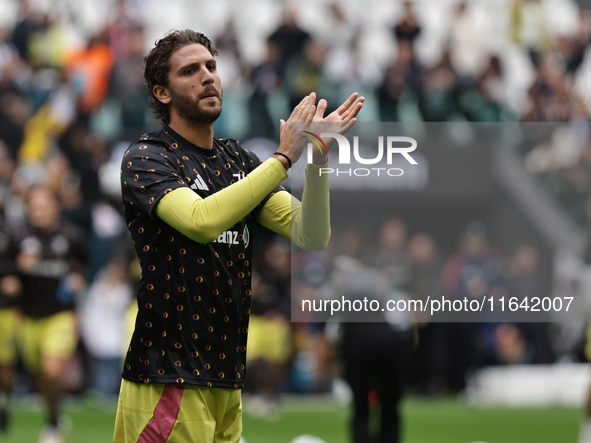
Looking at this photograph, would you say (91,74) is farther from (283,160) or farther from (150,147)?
(283,160)

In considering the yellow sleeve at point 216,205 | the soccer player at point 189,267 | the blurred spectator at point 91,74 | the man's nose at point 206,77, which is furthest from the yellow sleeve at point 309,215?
the blurred spectator at point 91,74

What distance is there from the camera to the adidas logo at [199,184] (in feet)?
11.1

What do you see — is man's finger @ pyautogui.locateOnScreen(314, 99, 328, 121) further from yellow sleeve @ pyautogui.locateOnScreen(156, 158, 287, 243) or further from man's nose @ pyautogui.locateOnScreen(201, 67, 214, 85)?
man's nose @ pyautogui.locateOnScreen(201, 67, 214, 85)

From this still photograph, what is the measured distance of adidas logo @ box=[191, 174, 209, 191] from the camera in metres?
3.39

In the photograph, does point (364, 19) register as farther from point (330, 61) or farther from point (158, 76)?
point (158, 76)

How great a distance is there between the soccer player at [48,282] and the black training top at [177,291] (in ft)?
19.8

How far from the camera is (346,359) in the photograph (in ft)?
23.7

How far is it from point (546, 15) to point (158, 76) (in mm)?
13232

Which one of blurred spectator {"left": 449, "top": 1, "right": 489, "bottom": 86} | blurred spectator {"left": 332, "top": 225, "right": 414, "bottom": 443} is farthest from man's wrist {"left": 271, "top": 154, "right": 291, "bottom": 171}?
blurred spectator {"left": 449, "top": 1, "right": 489, "bottom": 86}

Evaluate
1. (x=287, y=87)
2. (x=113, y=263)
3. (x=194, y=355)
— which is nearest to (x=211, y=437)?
(x=194, y=355)

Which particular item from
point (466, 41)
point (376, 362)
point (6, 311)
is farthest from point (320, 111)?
point (466, 41)

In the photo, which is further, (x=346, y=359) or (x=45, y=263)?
(x=45, y=263)

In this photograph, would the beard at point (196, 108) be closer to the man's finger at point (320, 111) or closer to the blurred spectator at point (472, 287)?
the man's finger at point (320, 111)

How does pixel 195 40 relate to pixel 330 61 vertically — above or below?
below
